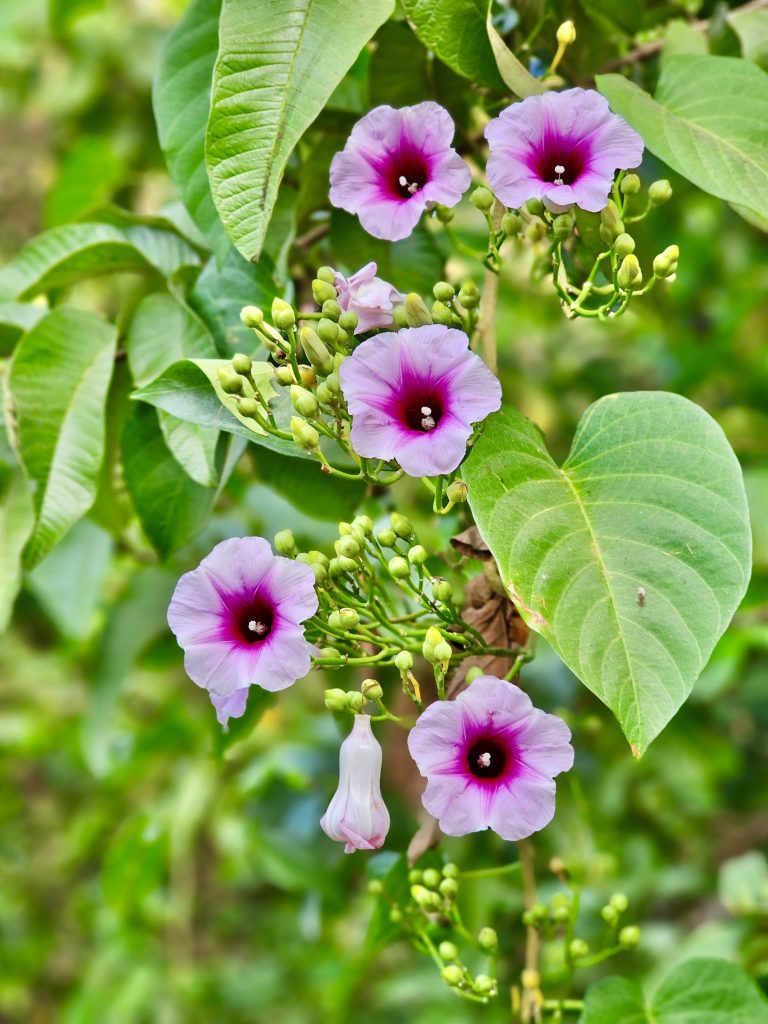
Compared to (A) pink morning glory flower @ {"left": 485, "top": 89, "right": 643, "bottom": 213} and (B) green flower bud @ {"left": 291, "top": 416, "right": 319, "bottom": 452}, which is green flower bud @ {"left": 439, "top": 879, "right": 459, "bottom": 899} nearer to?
(B) green flower bud @ {"left": 291, "top": 416, "right": 319, "bottom": 452}

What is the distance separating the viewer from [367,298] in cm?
76

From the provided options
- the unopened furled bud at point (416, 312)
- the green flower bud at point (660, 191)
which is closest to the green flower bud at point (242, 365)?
the unopened furled bud at point (416, 312)

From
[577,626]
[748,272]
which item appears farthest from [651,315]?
[748,272]

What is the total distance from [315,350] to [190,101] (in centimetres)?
34

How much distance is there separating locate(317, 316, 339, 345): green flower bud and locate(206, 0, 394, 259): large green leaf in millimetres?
69

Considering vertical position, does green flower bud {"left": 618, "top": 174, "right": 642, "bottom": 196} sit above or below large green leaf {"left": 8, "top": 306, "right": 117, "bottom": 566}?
above

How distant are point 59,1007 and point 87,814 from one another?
2.18 feet

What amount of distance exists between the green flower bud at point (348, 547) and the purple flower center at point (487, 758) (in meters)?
0.15

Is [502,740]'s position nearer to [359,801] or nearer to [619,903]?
[359,801]

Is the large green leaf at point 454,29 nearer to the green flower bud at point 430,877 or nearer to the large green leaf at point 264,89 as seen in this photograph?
the large green leaf at point 264,89

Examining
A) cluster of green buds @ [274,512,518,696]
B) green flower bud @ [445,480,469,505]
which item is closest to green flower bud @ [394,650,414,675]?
cluster of green buds @ [274,512,518,696]

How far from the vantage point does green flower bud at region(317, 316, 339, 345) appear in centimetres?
72

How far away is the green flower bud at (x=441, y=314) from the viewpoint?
757 millimetres

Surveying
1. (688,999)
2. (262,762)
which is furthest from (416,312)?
(262,762)
